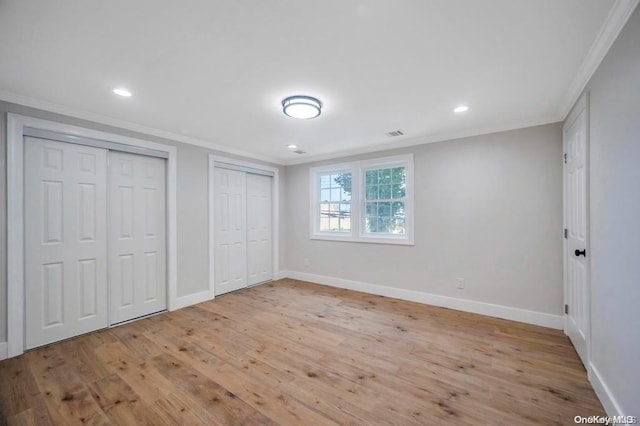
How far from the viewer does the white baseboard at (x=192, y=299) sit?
146 inches

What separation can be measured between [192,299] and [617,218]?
450 cm

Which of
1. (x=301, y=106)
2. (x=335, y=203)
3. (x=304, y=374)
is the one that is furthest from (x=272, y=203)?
(x=304, y=374)

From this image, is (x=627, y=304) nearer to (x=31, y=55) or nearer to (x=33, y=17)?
(x=33, y=17)

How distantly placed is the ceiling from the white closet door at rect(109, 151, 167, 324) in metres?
0.61

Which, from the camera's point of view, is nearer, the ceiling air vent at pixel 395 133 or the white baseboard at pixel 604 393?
the white baseboard at pixel 604 393

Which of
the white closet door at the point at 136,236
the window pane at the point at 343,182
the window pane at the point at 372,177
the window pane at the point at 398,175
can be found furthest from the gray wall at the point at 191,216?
the window pane at the point at 398,175

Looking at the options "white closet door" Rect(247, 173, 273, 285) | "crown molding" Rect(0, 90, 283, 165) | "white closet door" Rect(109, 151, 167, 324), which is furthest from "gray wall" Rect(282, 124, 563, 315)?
"white closet door" Rect(109, 151, 167, 324)

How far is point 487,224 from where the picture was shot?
340 centimetres

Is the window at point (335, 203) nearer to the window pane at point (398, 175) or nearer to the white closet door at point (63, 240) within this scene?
the window pane at point (398, 175)

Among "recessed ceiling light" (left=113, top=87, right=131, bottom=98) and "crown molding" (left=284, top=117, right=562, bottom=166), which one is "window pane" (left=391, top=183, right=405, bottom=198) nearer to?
"crown molding" (left=284, top=117, right=562, bottom=166)

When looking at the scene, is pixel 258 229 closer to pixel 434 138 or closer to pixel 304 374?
pixel 304 374

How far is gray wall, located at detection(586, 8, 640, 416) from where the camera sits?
54.8 inches

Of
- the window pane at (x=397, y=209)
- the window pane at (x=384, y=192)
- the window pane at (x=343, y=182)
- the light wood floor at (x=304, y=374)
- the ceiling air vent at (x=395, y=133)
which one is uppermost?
the ceiling air vent at (x=395, y=133)

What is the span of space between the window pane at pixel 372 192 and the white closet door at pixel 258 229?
197 cm
